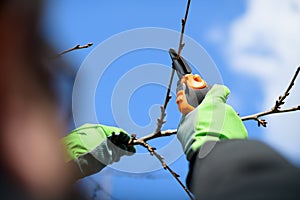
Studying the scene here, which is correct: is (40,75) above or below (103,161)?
above

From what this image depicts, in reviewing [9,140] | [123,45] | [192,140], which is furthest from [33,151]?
[123,45]

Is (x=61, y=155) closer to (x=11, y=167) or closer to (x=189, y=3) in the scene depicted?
(x=11, y=167)

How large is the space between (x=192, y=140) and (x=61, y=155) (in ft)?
0.85

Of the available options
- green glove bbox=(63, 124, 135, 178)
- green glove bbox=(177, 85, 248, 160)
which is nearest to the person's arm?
green glove bbox=(177, 85, 248, 160)

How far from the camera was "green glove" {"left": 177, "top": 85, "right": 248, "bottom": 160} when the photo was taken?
0.45m

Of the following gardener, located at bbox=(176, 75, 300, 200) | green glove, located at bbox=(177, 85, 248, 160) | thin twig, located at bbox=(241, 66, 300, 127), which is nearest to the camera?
gardener, located at bbox=(176, 75, 300, 200)

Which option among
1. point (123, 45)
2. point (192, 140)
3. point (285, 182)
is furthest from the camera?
point (123, 45)

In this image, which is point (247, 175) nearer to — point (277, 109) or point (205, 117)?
point (205, 117)

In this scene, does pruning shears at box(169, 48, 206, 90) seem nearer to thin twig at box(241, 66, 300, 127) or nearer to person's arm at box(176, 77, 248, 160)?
person's arm at box(176, 77, 248, 160)

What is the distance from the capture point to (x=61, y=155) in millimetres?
208

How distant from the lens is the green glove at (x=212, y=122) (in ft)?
1.49

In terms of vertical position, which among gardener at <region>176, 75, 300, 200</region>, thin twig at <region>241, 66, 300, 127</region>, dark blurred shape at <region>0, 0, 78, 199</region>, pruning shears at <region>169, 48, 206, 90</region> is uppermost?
→ dark blurred shape at <region>0, 0, 78, 199</region>

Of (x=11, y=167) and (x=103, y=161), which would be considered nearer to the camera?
(x=11, y=167)

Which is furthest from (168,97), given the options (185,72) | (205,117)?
(205,117)
